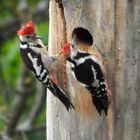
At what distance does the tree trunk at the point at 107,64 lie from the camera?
16.6 ft

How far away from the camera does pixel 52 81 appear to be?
524 centimetres

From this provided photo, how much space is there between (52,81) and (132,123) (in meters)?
0.62

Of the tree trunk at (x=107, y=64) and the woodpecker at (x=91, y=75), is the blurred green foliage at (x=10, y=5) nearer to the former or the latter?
the tree trunk at (x=107, y=64)

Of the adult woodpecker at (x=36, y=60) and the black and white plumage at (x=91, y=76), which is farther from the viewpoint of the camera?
the adult woodpecker at (x=36, y=60)

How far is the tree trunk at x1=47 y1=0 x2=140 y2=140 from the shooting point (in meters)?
5.06

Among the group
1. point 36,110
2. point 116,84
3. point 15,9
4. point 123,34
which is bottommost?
point 36,110

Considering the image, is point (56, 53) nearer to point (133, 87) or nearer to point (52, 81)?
point (52, 81)

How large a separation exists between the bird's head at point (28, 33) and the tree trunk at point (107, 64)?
150 mm

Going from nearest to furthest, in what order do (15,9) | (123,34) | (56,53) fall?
(123,34), (56,53), (15,9)

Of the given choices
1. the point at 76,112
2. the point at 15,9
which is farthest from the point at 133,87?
the point at 15,9

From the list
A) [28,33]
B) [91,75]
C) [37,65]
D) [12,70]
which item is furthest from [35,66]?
[12,70]

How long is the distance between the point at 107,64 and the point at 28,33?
2.30ft

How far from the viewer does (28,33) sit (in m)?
5.50

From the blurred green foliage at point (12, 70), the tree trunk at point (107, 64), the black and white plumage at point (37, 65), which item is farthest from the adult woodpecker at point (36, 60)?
the blurred green foliage at point (12, 70)
